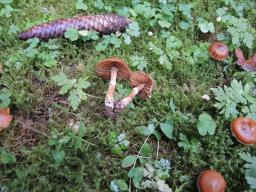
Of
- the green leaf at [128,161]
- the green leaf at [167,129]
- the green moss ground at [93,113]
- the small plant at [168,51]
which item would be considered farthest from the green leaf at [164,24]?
the green leaf at [128,161]

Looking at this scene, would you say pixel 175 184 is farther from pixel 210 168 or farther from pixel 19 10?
pixel 19 10

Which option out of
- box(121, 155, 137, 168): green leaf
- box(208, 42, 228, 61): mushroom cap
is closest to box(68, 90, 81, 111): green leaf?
box(121, 155, 137, 168): green leaf

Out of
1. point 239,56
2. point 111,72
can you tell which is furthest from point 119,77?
point 239,56

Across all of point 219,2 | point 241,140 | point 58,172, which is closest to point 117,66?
point 58,172

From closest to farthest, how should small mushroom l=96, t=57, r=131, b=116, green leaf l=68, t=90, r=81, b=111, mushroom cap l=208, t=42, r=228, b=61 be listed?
green leaf l=68, t=90, r=81, b=111 < small mushroom l=96, t=57, r=131, b=116 < mushroom cap l=208, t=42, r=228, b=61

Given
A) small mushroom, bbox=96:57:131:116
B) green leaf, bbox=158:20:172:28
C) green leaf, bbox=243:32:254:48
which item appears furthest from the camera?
green leaf, bbox=158:20:172:28

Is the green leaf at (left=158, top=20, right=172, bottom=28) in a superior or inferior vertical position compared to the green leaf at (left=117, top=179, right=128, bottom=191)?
superior

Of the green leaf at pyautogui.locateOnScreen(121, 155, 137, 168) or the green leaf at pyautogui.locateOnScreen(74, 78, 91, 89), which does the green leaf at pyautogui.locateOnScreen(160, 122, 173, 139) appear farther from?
the green leaf at pyautogui.locateOnScreen(74, 78, 91, 89)
